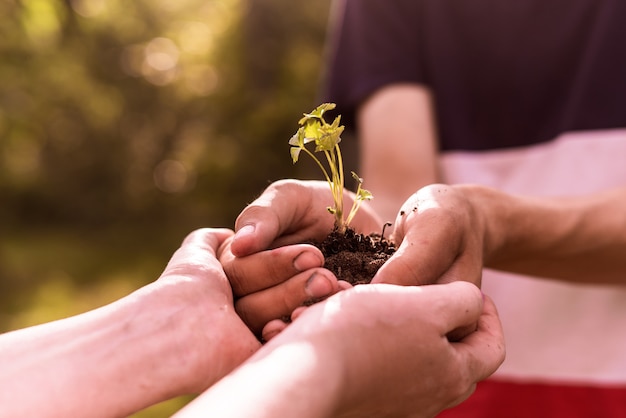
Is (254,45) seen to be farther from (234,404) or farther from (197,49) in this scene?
(234,404)

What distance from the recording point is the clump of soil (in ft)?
6.14

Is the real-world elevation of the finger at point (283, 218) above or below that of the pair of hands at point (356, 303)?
above

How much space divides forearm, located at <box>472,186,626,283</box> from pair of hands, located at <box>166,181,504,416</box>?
33 centimetres

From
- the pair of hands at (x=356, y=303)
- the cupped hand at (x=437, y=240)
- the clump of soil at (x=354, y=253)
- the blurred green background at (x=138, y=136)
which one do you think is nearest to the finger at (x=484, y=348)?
the pair of hands at (x=356, y=303)

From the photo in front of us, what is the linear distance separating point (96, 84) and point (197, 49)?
1.85m

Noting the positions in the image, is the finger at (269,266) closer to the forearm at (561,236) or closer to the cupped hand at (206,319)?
the cupped hand at (206,319)

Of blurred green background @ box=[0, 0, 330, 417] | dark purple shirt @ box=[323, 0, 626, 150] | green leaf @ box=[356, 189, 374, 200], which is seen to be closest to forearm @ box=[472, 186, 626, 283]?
green leaf @ box=[356, 189, 374, 200]

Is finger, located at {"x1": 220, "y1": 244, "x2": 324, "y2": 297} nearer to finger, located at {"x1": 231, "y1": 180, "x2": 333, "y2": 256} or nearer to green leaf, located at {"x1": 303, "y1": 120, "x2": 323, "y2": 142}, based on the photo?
finger, located at {"x1": 231, "y1": 180, "x2": 333, "y2": 256}

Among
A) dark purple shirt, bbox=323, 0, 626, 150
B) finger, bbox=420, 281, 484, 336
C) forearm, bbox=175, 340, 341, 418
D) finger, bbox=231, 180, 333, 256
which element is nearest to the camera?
forearm, bbox=175, 340, 341, 418

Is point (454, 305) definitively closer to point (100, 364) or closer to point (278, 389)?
point (278, 389)

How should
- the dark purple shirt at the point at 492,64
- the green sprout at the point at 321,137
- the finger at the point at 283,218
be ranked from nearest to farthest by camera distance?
1. the finger at the point at 283,218
2. the green sprout at the point at 321,137
3. the dark purple shirt at the point at 492,64

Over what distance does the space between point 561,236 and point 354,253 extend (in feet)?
3.00

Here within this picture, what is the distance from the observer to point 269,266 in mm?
1794

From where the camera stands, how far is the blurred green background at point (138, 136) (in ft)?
26.3
